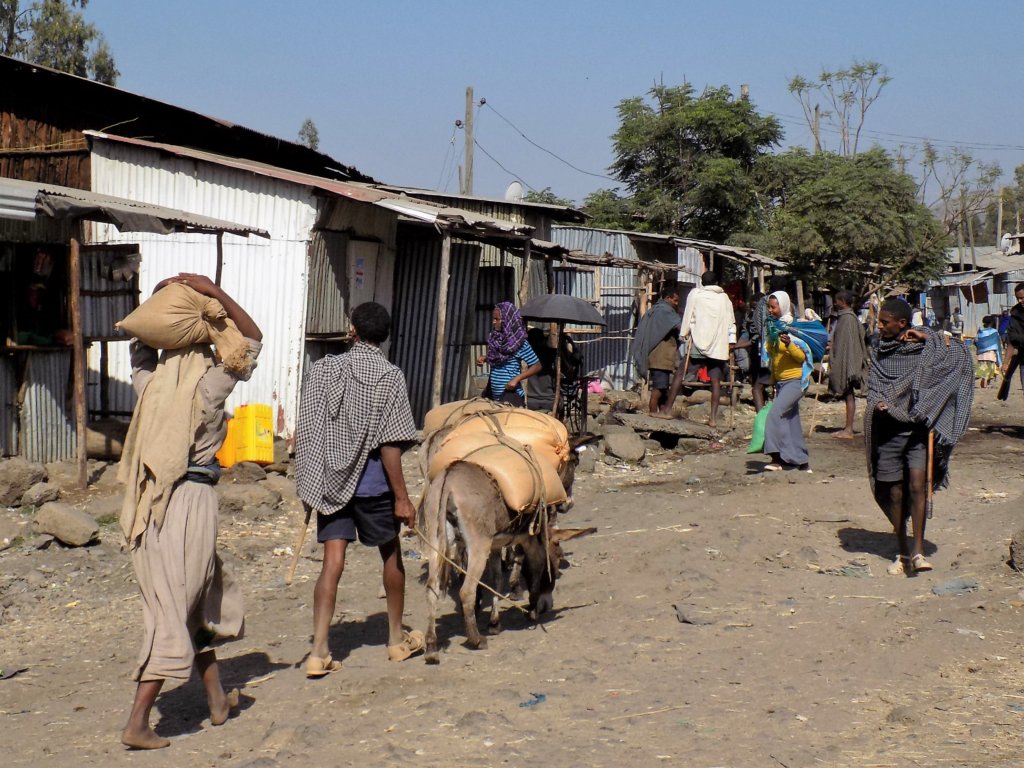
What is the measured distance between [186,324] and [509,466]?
2.20 metres

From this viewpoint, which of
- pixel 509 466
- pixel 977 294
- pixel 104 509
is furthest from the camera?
pixel 977 294

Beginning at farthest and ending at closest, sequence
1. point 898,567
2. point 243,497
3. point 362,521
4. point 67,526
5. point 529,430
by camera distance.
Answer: point 243,497 < point 67,526 < point 898,567 < point 529,430 < point 362,521

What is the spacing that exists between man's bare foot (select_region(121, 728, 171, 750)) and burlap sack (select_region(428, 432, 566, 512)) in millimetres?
2204

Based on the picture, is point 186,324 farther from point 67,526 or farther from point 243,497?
point 243,497

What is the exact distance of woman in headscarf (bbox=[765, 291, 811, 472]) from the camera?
35.4 feet

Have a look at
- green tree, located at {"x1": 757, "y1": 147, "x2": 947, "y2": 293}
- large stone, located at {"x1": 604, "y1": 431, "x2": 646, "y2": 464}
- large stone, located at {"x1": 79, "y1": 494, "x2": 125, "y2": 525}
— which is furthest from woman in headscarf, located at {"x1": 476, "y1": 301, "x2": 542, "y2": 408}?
green tree, located at {"x1": 757, "y1": 147, "x2": 947, "y2": 293}

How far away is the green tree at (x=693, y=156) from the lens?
99.1ft

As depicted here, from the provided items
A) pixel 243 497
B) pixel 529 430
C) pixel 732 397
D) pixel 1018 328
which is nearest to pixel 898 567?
pixel 529 430

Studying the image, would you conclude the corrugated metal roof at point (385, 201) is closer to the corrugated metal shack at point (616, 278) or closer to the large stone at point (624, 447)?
the large stone at point (624, 447)

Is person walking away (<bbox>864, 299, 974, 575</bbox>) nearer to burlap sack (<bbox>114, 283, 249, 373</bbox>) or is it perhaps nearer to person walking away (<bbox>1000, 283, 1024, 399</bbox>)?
burlap sack (<bbox>114, 283, 249, 373</bbox>)

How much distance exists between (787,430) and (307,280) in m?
A: 5.30

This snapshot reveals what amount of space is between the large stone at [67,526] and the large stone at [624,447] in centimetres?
621

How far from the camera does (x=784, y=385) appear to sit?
11.1m

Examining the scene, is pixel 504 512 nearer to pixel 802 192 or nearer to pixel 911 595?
pixel 911 595
